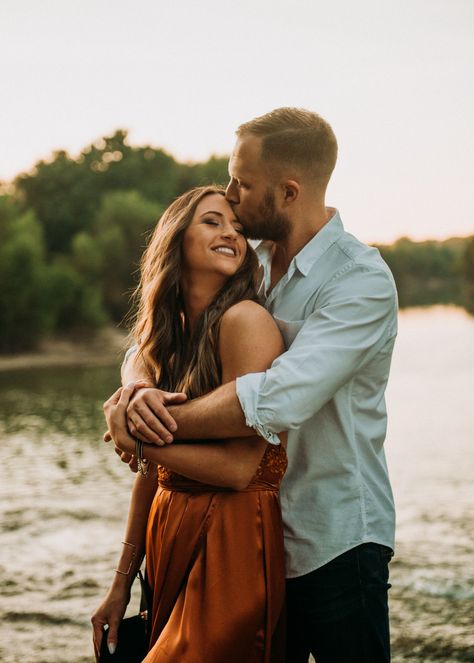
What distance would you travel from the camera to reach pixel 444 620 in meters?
7.06

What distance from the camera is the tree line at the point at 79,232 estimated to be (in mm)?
39844

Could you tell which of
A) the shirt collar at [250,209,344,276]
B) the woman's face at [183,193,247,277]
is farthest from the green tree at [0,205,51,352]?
the shirt collar at [250,209,344,276]

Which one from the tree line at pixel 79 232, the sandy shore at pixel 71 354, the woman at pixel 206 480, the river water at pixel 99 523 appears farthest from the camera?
the tree line at pixel 79 232

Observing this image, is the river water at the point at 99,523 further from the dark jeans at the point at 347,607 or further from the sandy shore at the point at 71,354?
the sandy shore at the point at 71,354

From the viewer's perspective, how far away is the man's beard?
114 inches

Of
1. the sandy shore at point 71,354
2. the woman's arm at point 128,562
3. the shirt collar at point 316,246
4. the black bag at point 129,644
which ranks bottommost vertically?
the sandy shore at point 71,354

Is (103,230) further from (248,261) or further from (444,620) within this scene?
(248,261)

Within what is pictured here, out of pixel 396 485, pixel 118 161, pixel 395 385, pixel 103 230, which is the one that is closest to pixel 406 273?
pixel 118 161

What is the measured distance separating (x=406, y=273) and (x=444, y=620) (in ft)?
430

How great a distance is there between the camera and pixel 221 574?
2590mm

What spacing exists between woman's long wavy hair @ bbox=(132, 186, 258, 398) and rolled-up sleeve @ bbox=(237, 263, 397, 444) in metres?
0.34

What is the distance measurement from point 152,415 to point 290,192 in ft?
2.90

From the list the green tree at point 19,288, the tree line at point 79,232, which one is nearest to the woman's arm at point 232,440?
the tree line at point 79,232

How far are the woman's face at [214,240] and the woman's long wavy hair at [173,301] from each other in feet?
0.10
